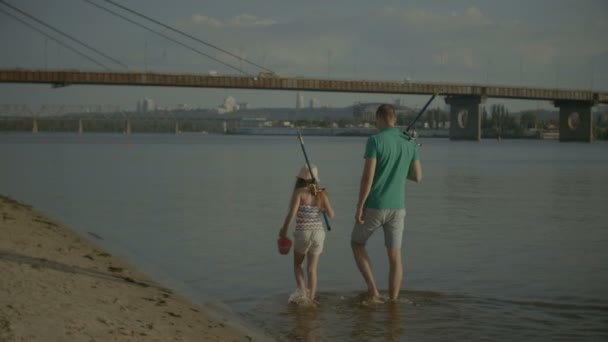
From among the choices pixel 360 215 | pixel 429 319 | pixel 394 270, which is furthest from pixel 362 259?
pixel 429 319

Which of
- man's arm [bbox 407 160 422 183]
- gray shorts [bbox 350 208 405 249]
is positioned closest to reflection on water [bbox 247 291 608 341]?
gray shorts [bbox 350 208 405 249]

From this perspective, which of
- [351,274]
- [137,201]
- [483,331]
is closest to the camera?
[483,331]

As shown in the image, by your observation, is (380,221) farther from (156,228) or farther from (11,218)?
(156,228)

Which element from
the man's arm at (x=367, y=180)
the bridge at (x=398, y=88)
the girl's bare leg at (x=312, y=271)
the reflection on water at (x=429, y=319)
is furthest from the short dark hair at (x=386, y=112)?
the bridge at (x=398, y=88)

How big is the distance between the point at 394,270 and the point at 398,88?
10917 centimetres

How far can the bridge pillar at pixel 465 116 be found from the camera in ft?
429

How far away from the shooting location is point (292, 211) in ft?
26.2

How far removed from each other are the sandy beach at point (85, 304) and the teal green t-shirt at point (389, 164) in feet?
5.63

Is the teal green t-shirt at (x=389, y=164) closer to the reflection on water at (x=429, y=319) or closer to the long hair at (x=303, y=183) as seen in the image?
the long hair at (x=303, y=183)

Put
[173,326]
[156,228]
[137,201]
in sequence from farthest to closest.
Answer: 1. [137,201]
2. [156,228]
3. [173,326]

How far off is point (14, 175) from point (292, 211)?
2989cm

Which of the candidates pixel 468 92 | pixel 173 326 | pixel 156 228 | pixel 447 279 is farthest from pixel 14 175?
pixel 468 92

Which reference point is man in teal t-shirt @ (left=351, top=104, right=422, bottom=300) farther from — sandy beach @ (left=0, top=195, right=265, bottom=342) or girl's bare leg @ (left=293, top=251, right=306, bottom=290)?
sandy beach @ (left=0, top=195, right=265, bottom=342)

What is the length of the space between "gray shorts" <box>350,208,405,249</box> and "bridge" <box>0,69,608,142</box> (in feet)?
306
